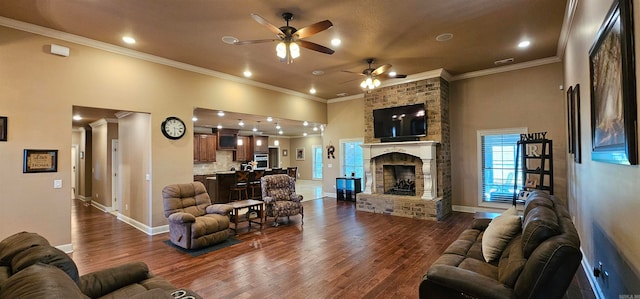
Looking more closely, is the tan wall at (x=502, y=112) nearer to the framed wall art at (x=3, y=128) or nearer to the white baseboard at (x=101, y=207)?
the framed wall art at (x=3, y=128)

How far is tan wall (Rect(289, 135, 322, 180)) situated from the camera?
15.1 metres

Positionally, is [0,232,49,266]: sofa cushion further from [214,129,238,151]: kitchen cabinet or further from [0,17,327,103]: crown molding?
[214,129,238,151]: kitchen cabinet

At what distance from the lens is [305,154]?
15.4 meters

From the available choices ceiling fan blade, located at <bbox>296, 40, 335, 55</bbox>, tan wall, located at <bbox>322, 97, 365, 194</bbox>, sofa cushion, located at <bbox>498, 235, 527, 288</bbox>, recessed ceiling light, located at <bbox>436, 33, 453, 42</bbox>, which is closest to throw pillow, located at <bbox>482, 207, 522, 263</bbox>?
sofa cushion, located at <bbox>498, 235, 527, 288</bbox>

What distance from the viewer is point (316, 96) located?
859cm

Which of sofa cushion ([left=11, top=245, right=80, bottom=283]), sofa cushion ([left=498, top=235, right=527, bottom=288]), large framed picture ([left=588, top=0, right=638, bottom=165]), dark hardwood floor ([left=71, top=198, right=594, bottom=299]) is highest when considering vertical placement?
large framed picture ([left=588, top=0, right=638, bottom=165])

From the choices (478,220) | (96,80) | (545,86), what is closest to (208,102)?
(96,80)

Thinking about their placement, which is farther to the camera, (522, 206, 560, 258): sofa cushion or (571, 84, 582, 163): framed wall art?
(571, 84, 582, 163): framed wall art

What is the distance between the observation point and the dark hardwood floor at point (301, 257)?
9.79 ft

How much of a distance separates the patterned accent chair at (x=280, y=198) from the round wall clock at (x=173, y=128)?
1.84 metres

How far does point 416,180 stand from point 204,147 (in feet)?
26.3

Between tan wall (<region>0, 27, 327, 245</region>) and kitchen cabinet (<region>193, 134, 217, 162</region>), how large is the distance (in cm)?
539

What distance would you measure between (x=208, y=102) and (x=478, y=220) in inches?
210

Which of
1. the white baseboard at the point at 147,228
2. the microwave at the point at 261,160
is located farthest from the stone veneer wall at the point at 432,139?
the microwave at the point at 261,160
